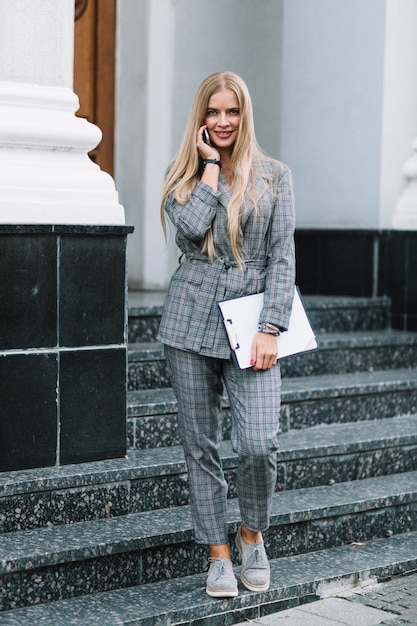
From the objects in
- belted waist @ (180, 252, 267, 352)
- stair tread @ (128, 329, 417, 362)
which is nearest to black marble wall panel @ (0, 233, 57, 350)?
belted waist @ (180, 252, 267, 352)

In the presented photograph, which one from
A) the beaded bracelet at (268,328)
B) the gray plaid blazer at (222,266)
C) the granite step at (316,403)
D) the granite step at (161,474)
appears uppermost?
the gray plaid blazer at (222,266)

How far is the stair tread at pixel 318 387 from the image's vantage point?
5098 millimetres

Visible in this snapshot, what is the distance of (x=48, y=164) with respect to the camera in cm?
464

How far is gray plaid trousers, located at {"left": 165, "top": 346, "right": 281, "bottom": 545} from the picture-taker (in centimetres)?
398

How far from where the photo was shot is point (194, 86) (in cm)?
718

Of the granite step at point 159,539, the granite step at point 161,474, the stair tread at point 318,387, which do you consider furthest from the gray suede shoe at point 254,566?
the stair tread at point 318,387

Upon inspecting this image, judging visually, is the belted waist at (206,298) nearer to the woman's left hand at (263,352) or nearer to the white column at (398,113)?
the woman's left hand at (263,352)

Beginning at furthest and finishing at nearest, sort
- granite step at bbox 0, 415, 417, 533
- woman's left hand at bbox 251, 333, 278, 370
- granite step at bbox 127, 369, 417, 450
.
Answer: granite step at bbox 127, 369, 417, 450 → granite step at bbox 0, 415, 417, 533 → woman's left hand at bbox 251, 333, 278, 370

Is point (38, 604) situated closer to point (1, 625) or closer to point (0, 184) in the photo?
point (1, 625)

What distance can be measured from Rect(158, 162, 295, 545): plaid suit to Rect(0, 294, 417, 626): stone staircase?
35cm

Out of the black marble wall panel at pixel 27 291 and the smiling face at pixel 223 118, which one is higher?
the smiling face at pixel 223 118

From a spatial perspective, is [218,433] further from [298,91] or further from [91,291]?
[298,91]

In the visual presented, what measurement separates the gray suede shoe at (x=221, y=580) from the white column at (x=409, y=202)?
127 inches

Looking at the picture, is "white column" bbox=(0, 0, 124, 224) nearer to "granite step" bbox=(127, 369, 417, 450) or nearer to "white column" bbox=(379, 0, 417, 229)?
"granite step" bbox=(127, 369, 417, 450)
